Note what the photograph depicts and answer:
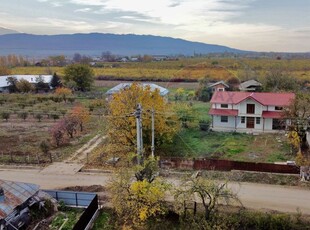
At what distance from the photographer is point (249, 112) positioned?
113 ft

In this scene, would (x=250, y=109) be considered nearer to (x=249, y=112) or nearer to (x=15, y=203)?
(x=249, y=112)

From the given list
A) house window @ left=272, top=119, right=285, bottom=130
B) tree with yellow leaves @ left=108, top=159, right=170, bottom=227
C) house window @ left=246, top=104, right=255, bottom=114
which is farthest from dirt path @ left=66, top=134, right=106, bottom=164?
house window @ left=272, top=119, right=285, bottom=130

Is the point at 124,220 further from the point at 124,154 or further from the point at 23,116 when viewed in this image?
the point at 23,116

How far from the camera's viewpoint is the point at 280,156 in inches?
1041

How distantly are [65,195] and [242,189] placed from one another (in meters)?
10.1

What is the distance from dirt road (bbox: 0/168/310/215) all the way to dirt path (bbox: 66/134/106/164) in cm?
271

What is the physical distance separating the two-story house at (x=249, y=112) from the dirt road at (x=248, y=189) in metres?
13.8

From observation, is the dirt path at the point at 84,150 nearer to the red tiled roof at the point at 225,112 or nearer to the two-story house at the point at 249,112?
the red tiled roof at the point at 225,112

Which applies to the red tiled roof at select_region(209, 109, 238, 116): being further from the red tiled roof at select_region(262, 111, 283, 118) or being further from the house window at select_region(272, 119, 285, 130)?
the house window at select_region(272, 119, 285, 130)

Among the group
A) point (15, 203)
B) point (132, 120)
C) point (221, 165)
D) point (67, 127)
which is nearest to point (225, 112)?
point (221, 165)

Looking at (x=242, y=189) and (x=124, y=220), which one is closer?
(x=124, y=220)

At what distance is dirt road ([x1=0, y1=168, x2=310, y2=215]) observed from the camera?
61.7 ft

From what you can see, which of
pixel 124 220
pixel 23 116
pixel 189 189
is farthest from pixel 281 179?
pixel 23 116

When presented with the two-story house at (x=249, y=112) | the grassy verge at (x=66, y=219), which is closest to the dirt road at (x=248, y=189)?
the grassy verge at (x=66, y=219)
